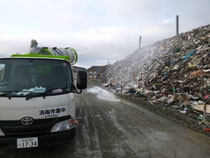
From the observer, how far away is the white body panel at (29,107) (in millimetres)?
2980

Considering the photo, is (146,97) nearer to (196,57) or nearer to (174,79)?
(174,79)

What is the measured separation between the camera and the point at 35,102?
308 cm

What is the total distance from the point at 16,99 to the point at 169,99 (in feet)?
25.8

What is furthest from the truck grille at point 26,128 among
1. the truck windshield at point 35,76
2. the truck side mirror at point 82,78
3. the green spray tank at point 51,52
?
the green spray tank at point 51,52

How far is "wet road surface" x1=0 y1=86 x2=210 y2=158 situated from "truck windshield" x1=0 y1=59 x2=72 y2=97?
1489 mm

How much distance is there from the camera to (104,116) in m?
6.71

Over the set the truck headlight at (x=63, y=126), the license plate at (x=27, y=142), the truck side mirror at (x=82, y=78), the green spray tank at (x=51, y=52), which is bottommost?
the license plate at (x=27, y=142)

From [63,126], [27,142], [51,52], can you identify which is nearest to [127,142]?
[63,126]

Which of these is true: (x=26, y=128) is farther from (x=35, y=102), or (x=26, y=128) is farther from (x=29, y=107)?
(x=35, y=102)

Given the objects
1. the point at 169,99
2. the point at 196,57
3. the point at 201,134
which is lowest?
the point at 201,134

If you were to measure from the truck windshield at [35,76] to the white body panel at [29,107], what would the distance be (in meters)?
0.21

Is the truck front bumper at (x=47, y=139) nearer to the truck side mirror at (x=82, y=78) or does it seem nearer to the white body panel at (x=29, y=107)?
the white body panel at (x=29, y=107)

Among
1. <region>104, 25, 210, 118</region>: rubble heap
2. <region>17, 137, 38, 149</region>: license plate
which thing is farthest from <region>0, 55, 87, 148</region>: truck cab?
<region>104, 25, 210, 118</region>: rubble heap

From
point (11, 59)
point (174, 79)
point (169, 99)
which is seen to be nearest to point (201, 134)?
point (169, 99)
